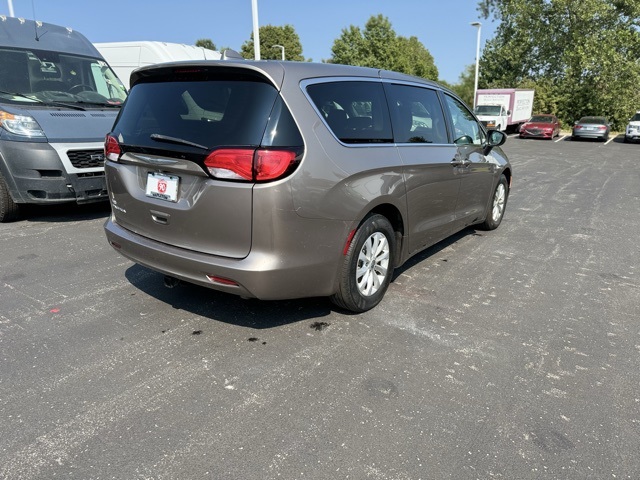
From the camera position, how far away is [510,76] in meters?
40.7

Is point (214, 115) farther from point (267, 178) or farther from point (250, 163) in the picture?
point (267, 178)

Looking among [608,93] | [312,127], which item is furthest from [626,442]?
[608,93]

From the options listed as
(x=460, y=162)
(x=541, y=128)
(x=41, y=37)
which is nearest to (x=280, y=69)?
(x=460, y=162)

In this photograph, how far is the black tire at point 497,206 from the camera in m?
6.05

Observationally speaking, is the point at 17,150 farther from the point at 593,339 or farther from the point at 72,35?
the point at 593,339

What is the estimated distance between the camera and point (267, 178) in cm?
279

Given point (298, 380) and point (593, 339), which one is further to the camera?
point (593, 339)

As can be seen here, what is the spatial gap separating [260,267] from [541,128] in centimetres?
2849

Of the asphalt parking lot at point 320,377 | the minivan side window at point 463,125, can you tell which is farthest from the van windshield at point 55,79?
the minivan side window at point 463,125

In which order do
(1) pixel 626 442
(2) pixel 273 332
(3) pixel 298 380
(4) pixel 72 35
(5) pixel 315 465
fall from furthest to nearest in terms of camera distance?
(4) pixel 72 35 < (2) pixel 273 332 < (3) pixel 298 380 < (1) pixel 626 442 < (5) pixel 315 465

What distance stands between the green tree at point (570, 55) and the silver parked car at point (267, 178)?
123 ft

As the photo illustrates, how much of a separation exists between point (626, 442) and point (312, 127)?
240 cm

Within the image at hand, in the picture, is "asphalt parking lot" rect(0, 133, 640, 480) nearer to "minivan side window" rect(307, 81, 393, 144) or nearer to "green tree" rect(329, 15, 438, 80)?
"minivan side window" rect(307, 81, 393, 144)

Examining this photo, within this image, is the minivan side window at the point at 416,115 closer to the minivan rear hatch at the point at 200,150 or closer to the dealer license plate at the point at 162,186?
the minivan rear hatch at the point at 200,150
